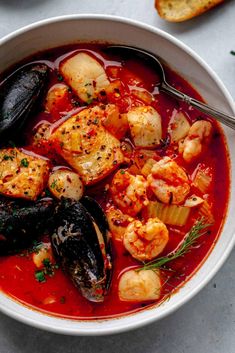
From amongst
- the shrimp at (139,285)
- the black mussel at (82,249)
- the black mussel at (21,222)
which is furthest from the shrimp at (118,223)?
the black mussel at (21,222)

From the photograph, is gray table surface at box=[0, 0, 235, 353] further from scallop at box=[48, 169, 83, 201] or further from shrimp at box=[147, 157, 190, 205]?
scallop at box=[48, 169, 83, 201]

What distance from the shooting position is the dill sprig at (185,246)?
12.1 feet

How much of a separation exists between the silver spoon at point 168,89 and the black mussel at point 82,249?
3.05ft

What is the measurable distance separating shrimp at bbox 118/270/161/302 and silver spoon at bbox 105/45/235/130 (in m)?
1.04

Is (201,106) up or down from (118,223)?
up

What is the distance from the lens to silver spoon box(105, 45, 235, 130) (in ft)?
12.1

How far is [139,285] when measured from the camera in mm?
3643

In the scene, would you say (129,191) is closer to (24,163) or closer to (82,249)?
(82,249)

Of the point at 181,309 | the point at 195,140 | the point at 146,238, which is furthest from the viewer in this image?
the point at 181,309

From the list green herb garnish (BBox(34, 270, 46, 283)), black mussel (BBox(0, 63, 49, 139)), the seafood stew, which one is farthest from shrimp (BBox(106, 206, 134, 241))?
black mussel (BBox(0, 63, 49, 139))

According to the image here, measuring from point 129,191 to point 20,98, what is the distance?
88 centimetres

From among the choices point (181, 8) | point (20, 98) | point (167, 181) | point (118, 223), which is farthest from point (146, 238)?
point (181, 8)

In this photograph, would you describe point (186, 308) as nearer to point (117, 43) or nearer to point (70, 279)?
point (70, 279)

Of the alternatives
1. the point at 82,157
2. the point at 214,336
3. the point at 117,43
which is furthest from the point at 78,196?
the point at 214,336
